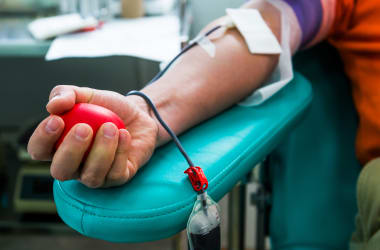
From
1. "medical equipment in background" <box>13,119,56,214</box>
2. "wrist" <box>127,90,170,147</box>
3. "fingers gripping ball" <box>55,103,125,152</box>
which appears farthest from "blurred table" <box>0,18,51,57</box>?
"fingers gripping ball" <box>55,103,125,152</box>

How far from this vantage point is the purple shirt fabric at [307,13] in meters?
0.80

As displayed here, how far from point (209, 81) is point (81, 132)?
0.29m

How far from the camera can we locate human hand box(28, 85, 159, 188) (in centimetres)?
46

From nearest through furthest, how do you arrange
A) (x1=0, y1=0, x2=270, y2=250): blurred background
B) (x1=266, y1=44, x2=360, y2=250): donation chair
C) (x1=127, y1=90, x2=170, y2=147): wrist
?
(x1=127, y1=90, x2=170, y2=147): wrist < (x1=266, y1=44, x2=360, y2=250): donation chair < (x1=0, y1=0, x2=270, y2=250): blurred background

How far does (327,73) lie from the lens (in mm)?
946

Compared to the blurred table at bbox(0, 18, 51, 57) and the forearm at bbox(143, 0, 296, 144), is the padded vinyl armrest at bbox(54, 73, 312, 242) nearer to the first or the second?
the forearm at bbox(143, 0, 296, 144)

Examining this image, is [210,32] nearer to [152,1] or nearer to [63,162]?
[63,162]

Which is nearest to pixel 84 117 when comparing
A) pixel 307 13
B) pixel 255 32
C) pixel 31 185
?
pixel 255 32

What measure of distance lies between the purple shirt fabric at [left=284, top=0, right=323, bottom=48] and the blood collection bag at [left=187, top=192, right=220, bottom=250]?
1.34 ft

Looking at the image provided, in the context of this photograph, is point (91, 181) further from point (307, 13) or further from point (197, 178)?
point (307, 13)

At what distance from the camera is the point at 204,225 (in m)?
0.51

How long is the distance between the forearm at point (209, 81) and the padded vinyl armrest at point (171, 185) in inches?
1.0

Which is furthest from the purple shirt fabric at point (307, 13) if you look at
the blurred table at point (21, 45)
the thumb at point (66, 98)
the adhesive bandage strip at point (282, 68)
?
the blurred table at point (21, 45)

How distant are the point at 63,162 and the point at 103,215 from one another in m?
0.07
